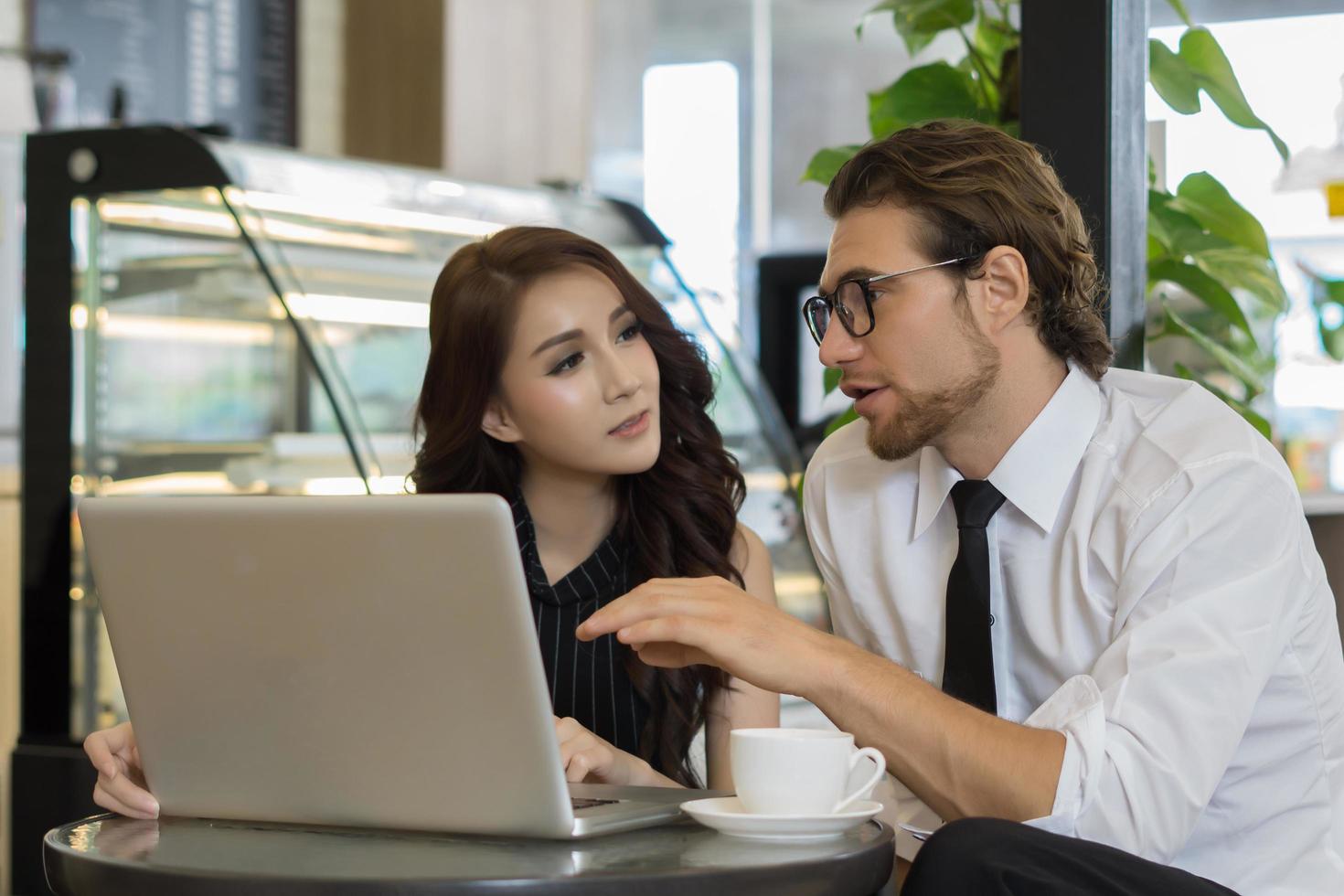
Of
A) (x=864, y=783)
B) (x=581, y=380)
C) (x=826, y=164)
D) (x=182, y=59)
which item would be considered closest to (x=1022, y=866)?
(x=864, y=783)

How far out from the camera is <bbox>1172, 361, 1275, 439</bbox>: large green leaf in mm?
2088

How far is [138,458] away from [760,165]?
13.1 feet

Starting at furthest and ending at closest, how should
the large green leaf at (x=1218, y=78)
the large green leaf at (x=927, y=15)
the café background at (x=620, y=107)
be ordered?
the café background at (x=620, y=107)
the large green leaf at (x=927, y=15)
the large green leaf at (x=1218, y=78)

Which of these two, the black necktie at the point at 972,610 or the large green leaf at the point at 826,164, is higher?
the large green leaf at the point at 826,164

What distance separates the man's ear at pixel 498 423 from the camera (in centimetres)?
195

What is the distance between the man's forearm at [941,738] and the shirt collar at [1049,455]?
0.32 metres

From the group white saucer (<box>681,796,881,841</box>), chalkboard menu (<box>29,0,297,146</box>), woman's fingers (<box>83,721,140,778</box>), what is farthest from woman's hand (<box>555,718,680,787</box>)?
chalkboard menu (<box>29,0,297,146</box>)

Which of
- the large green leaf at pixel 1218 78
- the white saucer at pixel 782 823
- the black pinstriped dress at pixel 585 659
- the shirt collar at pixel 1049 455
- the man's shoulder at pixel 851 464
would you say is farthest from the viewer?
the large green leaf at pixel 1218 78

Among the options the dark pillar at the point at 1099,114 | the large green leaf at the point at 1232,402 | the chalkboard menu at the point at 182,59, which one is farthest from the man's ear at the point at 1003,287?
the chalkboard menu at the point at 182,59

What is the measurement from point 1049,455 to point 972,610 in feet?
0.59

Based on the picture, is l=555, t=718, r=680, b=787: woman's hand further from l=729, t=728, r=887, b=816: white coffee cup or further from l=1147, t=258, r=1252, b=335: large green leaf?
l=1147, t=258, r=1252, b=335: large green leaf

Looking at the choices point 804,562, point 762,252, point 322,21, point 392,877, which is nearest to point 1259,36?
point 804,562

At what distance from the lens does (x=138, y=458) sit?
282 centimetres

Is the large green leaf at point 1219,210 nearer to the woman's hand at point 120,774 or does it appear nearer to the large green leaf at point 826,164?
the large green leaf at point 826,164
